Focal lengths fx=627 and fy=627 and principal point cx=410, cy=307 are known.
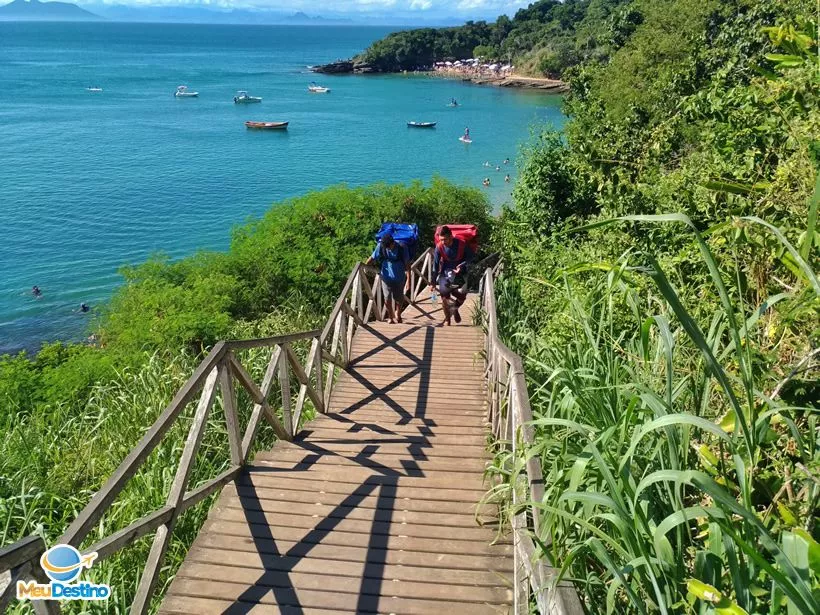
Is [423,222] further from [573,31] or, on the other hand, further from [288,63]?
[288,63]

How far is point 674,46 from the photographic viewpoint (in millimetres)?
18906

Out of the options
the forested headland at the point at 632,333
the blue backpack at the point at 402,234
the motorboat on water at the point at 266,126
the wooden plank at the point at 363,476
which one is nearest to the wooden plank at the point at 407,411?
the forested headland at the point at 632,333

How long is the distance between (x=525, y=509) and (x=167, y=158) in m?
38.4

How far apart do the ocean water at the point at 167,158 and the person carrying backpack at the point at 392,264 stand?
24.5 feet

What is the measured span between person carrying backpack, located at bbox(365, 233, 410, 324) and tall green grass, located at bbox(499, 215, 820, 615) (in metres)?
4.59

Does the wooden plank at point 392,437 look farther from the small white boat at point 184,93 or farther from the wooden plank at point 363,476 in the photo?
the small white boat at point 184,93

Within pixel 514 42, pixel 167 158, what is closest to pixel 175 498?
pixel 167 158

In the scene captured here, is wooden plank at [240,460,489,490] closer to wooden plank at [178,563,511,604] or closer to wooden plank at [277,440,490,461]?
wooden plank at [277,440,490,461]

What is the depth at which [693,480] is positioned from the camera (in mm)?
1697

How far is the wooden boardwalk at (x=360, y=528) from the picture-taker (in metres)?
3.25

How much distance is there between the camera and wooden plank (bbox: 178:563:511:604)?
10.7 feet

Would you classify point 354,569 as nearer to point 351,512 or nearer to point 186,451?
point 351,512

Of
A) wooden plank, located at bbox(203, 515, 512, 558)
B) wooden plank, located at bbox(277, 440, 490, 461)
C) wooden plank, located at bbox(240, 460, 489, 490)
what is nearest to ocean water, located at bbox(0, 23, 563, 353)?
wooden plank, located at bbox(277, 440, 490, 461)

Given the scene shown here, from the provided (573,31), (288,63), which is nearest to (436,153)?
(573,31)
